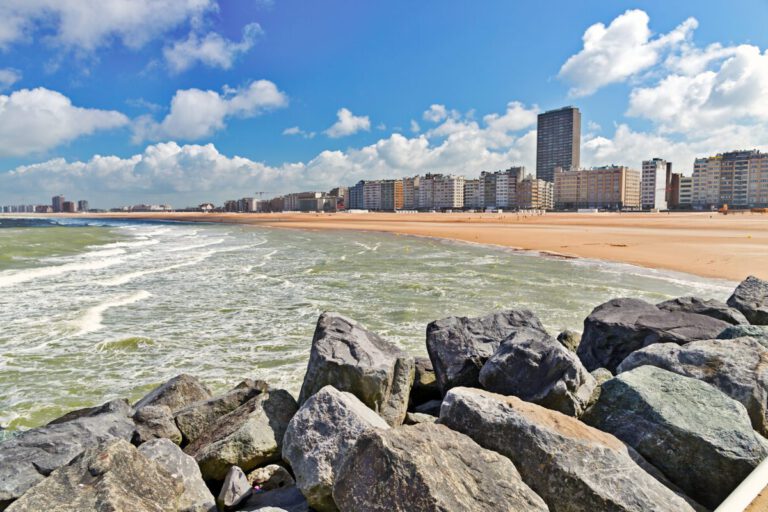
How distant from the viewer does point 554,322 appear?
11.2 meters

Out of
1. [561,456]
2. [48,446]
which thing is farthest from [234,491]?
[561,456]

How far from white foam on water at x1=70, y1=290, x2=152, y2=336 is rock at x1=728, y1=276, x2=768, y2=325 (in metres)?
13.4

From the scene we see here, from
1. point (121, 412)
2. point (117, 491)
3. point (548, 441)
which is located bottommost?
point (121, 412)

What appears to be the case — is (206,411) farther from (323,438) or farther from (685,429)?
(685,429)

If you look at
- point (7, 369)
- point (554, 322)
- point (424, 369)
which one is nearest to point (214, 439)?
point (424, 369)

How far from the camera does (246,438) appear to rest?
424 cm

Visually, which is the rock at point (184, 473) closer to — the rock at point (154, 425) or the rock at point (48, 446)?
the rock at point (48, 446)

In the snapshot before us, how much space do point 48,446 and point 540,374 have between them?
470cm

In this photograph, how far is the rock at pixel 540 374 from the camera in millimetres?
4164

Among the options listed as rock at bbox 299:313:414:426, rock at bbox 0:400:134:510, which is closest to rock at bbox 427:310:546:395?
rock at bbox 299:313:414:426

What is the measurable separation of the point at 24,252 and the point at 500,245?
32.9 meters

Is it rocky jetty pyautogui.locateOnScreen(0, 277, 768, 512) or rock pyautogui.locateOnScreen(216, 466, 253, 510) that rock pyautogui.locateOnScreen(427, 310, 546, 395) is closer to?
rocky jetty pyautogui.locateOnScreen(0, 277, 768, 512)

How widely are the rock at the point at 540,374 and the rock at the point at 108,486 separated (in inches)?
119

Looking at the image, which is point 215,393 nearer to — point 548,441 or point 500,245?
point 548,441
